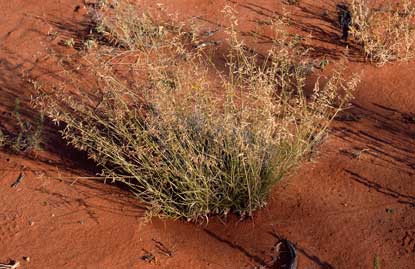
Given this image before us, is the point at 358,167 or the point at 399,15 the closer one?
the point at 358,167

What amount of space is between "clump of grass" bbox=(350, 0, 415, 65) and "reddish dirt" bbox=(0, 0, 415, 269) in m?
0.41

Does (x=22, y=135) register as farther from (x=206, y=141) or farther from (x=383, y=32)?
(x=383, y=32)

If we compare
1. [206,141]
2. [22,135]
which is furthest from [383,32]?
[22,135]

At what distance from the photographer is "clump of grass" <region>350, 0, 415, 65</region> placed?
4.88 meters

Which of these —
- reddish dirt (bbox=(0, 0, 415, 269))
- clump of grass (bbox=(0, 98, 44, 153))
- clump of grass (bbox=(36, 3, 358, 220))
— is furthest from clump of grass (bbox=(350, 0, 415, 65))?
clump of grass (bbox=(0, 98, 44, 153))

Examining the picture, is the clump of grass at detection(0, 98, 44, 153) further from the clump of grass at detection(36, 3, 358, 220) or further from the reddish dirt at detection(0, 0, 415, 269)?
the clump of grass at detection(36, 3, 358, 220)

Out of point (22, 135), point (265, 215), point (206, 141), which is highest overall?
point (206, 141)

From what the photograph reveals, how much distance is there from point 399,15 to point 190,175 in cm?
296

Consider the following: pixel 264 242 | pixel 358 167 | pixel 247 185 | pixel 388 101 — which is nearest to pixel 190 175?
pixel 247 185

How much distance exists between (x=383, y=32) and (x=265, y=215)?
2357 millimetres

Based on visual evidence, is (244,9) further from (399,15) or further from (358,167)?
(358,167)

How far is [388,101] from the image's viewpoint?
4551 millimetres

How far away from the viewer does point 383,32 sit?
202 inches

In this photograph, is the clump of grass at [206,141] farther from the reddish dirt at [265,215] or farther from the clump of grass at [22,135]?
the clump of grass at [22,135]
